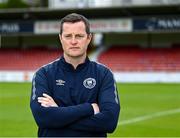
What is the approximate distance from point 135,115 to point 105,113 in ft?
39.5

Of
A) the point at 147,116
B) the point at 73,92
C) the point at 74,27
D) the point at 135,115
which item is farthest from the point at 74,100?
the point at 135,115

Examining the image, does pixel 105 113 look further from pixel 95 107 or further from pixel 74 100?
pixel 74 100

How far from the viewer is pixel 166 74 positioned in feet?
111

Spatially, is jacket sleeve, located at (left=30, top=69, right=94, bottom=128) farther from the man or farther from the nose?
the nose

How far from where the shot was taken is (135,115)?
16375mm

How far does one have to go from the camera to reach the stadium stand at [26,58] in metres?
42.7

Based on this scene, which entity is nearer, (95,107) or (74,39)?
(74,39)

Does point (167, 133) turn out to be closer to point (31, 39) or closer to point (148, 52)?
point (148, 52)

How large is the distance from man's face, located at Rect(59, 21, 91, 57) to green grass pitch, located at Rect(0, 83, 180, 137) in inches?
315

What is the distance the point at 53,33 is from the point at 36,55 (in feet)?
8.12

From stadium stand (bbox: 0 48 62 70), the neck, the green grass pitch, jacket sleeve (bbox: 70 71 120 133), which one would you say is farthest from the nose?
stadium stand (bbox: 0 48 62 70)

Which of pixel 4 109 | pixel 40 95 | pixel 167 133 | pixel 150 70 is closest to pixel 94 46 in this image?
pixel 150 70

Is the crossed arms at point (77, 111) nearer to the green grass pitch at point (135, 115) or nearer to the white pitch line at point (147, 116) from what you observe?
the green grass pitch at point (135, 115)

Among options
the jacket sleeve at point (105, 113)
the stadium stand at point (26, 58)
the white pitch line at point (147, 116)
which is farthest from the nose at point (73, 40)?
the stadium stand at point (26, 58)
